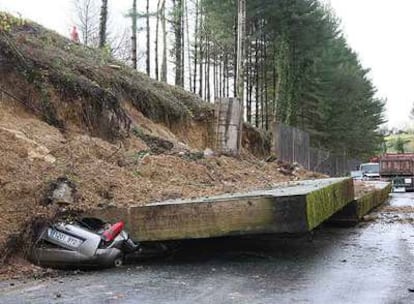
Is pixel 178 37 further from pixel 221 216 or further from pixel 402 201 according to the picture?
pixel 221 216

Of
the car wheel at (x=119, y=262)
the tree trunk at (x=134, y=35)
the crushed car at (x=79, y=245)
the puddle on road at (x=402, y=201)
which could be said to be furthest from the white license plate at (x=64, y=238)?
the tree trunk at (x=134, y=35)

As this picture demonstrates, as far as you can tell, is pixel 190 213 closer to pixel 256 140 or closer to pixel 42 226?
pixel 42 226

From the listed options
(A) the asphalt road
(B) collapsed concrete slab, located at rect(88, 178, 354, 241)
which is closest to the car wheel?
A: (A) the asphalt road

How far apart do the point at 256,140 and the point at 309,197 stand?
60.6 feet

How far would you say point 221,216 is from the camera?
25.9ft

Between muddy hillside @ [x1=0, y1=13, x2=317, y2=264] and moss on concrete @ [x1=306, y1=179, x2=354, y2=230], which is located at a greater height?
muddy hillside @ [x1=0, y1=13, x2=317, y2=264]

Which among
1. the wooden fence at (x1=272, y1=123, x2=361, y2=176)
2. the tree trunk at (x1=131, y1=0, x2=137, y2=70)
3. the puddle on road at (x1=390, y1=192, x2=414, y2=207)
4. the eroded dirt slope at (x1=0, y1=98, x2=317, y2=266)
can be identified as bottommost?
the puddle on road at (x1=390, y1=192, x2=414, y2=207)

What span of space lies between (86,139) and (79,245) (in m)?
4.32

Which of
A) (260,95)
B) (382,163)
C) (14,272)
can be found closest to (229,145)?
(14,272)

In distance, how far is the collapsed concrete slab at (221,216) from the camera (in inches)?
306

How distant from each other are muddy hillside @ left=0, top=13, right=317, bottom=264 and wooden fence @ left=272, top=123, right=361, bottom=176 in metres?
2.46

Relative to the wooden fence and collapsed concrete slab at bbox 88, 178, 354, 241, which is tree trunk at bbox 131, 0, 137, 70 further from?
collapsed concrete slab at bbox 88, 178, 354, 241

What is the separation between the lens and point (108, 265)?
→ 7898mm

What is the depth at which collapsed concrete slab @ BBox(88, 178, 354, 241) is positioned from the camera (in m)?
7.76
